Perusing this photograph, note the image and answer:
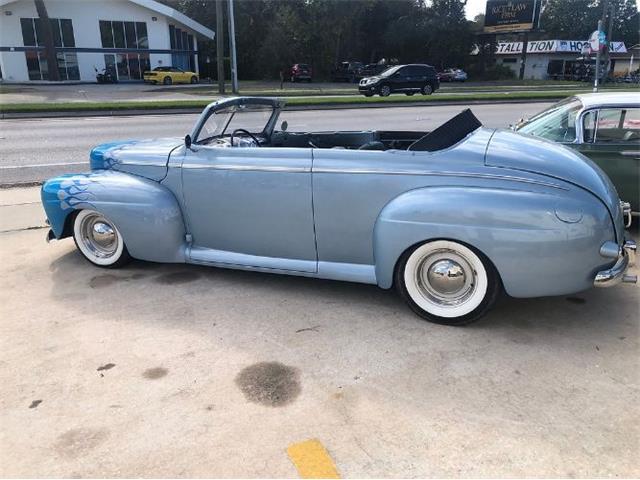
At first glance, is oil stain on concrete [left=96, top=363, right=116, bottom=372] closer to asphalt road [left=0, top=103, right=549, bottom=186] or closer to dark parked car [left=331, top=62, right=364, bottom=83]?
asphalt road [left=0, top=103, right=549, bottom=186]

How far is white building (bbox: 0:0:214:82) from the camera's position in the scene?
38.1 meters

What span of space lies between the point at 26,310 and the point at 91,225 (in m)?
1.00

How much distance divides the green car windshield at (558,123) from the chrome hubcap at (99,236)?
4.28m

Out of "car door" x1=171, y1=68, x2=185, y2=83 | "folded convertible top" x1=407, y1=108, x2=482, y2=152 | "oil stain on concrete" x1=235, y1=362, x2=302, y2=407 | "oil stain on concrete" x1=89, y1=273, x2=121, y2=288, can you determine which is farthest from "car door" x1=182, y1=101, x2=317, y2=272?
"car door" x1=171, y1=68, x2=185, y2=83

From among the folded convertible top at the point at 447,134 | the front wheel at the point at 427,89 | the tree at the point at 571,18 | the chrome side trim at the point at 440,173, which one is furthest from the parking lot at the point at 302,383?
the tree at the point at 571,18

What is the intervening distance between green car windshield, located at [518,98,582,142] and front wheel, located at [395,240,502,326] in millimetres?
2643

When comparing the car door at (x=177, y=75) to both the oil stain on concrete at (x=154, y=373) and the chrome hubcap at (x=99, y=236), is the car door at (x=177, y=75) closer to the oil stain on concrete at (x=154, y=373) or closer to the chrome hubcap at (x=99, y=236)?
the chrome hubcap at (x=99, y=236)

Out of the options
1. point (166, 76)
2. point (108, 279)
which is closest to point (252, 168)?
point (108, 279)

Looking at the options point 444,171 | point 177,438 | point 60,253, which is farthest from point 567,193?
point 60,253

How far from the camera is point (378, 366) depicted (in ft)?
9.82

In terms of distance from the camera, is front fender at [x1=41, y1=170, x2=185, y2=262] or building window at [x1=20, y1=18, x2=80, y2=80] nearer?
front fender at [x1=41, y1=170, x2=185, y2=262]

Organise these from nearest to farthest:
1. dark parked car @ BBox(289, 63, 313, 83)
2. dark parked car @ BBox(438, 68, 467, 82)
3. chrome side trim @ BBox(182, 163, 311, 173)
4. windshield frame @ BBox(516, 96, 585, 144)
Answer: chrome side trim @ BBox(182, 163, 311, 173) < windshield frame @ BBox(516, 96, 585, 144) < dark parked car @ BBox(289, 63, 313, 83) < dark parked car @ BBox(438, 68, 467, 82)

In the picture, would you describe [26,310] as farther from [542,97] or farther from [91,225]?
[542,97]

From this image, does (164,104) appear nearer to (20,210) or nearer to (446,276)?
(20,210)
